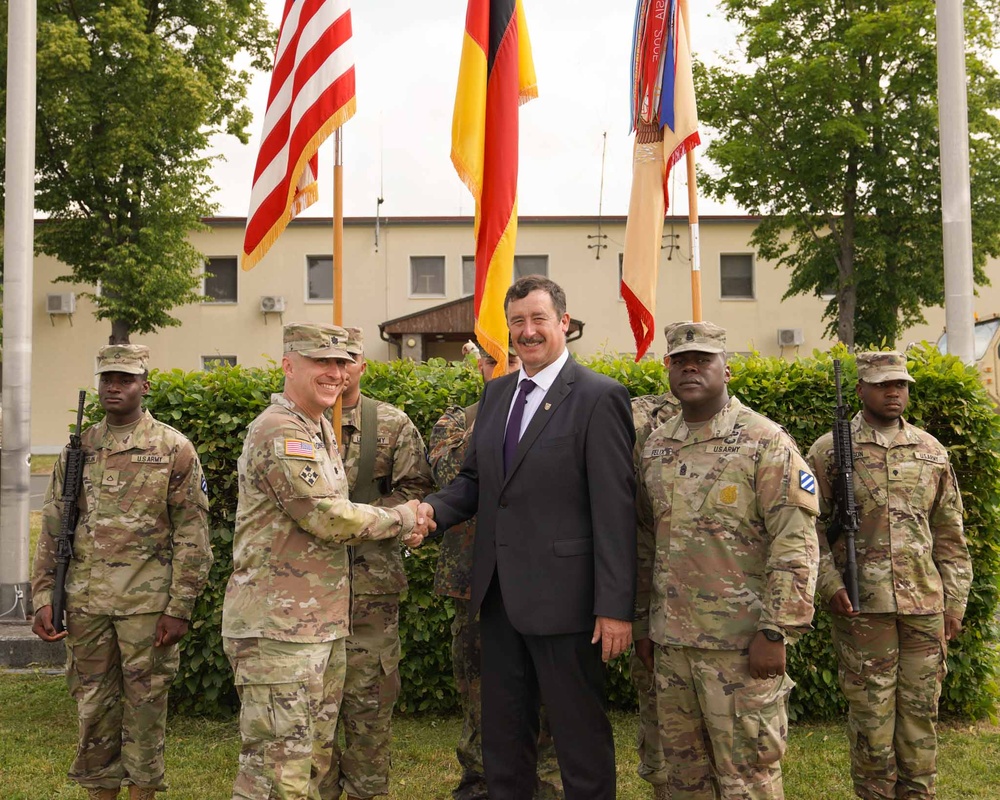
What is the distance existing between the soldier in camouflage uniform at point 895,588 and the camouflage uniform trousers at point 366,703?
2.21 metres

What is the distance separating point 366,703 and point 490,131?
128 inches

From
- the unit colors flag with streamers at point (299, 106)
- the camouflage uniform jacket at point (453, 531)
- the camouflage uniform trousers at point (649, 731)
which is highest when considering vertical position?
the unit colors flag with streamers at point (299, 106)

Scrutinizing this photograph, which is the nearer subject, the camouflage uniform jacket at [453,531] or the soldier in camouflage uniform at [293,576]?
the soldier in camouflage uniform at [293,576]

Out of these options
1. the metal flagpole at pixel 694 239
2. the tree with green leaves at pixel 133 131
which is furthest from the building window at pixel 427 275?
the metal flagpole at pixel 694 239

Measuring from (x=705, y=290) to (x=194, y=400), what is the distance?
2465 centimetres

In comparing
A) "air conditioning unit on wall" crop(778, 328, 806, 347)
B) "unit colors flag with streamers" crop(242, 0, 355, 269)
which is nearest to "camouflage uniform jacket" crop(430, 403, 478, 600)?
"unit colors flag with streamers" crop(242, 0, 355, 269)

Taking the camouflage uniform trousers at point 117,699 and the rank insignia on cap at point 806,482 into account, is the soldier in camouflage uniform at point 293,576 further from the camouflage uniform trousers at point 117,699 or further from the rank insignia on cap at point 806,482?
the rank insignia on cap at point 806,482

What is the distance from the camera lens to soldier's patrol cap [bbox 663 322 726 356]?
3773 millimetres

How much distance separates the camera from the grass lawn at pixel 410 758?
4.91 meters

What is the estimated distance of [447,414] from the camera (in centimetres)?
497

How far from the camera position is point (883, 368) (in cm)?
452

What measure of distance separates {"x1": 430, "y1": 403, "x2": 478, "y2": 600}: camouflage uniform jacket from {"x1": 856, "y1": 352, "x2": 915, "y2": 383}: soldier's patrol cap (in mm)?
2054

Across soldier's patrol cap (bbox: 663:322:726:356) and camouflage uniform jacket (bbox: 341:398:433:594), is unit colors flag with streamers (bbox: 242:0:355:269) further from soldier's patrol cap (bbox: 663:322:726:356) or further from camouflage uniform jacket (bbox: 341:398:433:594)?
soldier's patrol cap (bbox: 663:322:726:356)

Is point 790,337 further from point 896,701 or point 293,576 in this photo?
point 293,576
